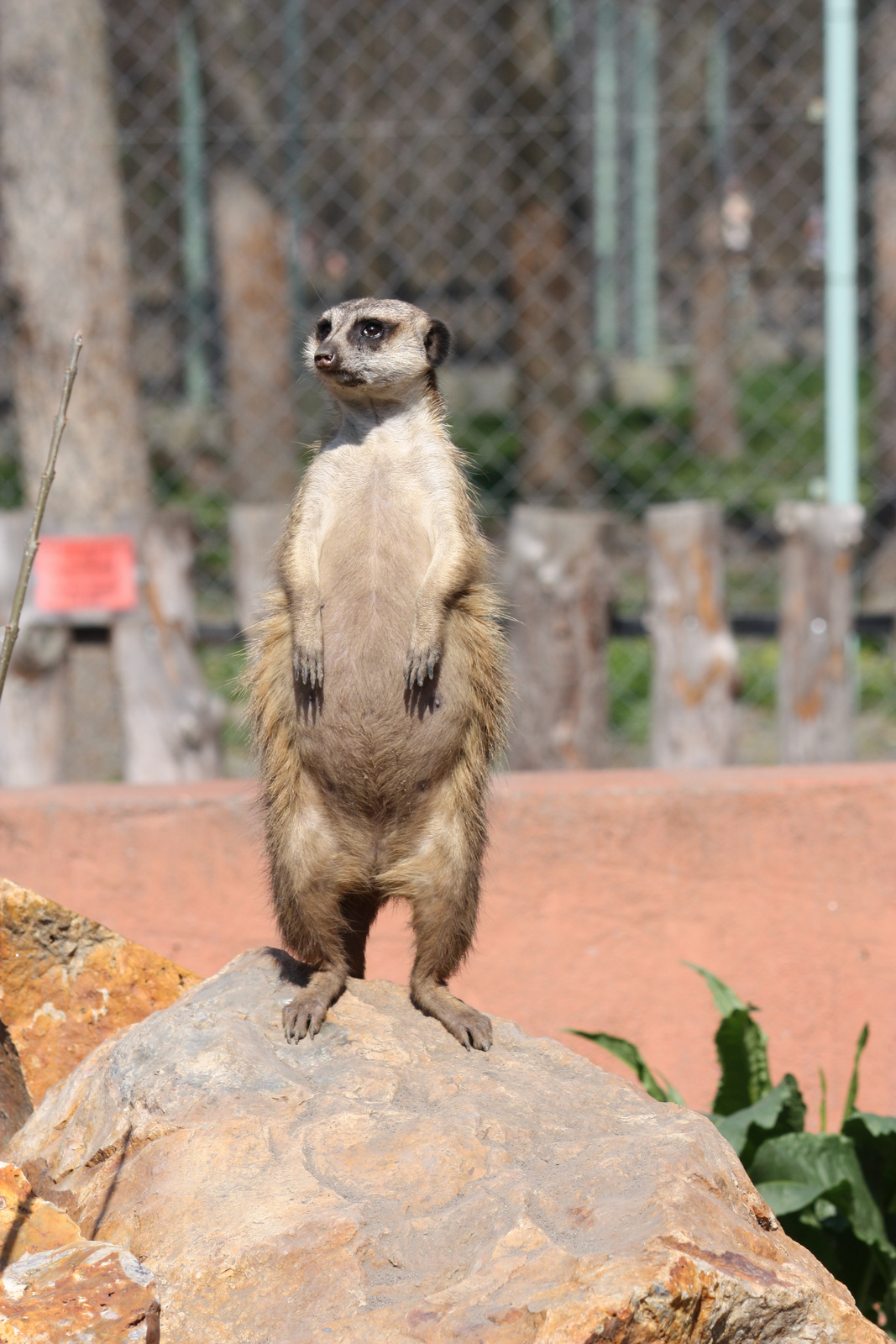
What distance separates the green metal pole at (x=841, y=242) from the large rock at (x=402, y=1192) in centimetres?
274

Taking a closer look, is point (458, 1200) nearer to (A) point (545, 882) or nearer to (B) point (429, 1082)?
(B) point (429, 1082)

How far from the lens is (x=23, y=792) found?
3.84m

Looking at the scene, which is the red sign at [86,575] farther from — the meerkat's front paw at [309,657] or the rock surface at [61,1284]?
the rock surface at [61,1284]

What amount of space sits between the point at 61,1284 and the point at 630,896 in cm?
207

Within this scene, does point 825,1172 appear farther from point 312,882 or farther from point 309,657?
point 309,657

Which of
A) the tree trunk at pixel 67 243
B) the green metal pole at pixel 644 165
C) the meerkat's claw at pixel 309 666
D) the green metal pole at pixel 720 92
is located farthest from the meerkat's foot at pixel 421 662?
the green metal pole at pixel 720 92

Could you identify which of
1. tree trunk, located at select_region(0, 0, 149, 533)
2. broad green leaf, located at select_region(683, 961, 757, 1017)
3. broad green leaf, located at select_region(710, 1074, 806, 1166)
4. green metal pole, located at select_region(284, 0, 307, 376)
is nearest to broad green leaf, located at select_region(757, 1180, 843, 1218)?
broad green leaf, located at select_region(710, 1074, 806, 1166)

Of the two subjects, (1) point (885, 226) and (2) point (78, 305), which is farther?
(1) point (885, 226)

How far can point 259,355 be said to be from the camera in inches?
335

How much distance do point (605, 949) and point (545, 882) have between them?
0.72ft

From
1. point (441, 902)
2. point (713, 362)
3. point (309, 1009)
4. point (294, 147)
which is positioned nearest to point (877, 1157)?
point (441, 902)

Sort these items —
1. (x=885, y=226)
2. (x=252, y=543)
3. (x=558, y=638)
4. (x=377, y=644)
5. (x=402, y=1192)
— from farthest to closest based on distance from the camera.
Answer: (x=885, y=226) → (x=252, y=543) → (x=558, y=638) → (x=377, y=644) → (x=402, y=1192)

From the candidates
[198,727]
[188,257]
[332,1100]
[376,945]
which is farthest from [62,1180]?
[188,257]

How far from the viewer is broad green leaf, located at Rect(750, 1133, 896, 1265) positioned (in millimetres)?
2777
